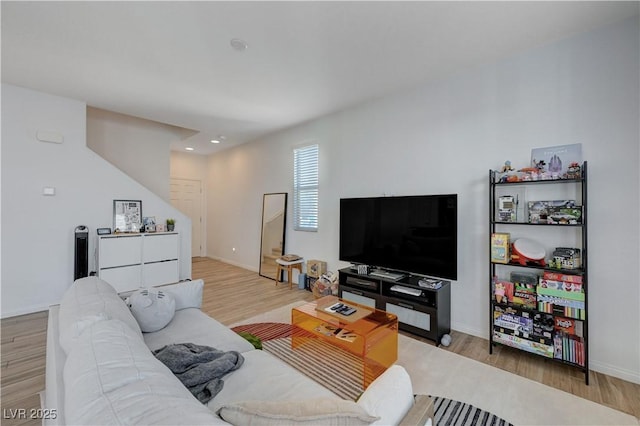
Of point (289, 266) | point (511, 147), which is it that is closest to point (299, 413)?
point (511, 147)

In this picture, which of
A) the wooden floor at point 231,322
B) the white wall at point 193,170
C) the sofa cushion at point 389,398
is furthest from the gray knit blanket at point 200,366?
the white wall at point 193,170

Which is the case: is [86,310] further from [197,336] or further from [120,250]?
[120,250]

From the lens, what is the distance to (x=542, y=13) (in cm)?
209

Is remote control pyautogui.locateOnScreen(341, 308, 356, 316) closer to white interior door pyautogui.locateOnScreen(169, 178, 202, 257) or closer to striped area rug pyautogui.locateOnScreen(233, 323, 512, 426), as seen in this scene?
striped area rug pyautogui.locateOnScreen(233, 323, 512, 426)

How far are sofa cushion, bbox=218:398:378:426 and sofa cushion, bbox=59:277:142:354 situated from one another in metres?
0.78

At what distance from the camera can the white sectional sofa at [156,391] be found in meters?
0.73

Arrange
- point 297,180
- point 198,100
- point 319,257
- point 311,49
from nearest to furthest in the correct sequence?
point 311,49 → point 198,100 → point 319,257 → point 297,180

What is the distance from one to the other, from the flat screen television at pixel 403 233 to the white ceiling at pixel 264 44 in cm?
139

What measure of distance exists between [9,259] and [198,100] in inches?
118

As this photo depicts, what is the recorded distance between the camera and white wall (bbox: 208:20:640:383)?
217cm

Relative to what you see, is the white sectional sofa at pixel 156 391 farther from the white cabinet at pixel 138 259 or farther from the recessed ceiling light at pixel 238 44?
the white cabinet at pixel 138 259

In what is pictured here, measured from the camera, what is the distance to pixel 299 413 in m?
0.82

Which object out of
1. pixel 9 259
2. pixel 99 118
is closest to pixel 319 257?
pixel 9 259

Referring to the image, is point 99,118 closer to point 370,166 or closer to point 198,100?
point 198,100
